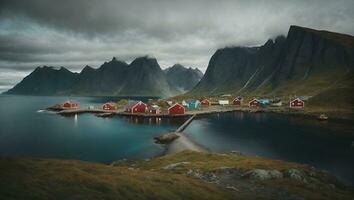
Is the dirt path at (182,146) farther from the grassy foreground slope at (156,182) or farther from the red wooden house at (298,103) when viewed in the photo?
the red wooden house at (298,103)

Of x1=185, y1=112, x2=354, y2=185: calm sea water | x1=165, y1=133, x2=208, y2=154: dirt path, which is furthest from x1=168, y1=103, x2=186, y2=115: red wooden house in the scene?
x1=165, y1=133, x2=208, y2=154: dirt path

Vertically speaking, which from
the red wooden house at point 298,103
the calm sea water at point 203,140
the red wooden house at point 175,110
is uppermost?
the red wooden house at point 298,103

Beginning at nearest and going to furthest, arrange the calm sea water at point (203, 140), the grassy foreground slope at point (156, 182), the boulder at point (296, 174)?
the grassy foreground slope at point (156, 182)
the boulder at point (296, 174)
the calm sea water at point (203, 140)

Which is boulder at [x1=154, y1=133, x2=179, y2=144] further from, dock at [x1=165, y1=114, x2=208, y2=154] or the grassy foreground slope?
the grassy foreground slope

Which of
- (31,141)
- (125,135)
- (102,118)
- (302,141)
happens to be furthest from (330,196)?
(102,118)

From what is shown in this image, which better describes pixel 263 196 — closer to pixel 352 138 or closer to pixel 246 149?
pixel 246 149

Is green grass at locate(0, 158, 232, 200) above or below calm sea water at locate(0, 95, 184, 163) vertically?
above

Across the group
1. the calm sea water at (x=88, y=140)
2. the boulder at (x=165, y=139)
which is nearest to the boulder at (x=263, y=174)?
the calm sea water at (x=88, y=140)

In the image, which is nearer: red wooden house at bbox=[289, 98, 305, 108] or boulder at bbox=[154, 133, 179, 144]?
boulder at bbox=[154, 133, 179, 144]
